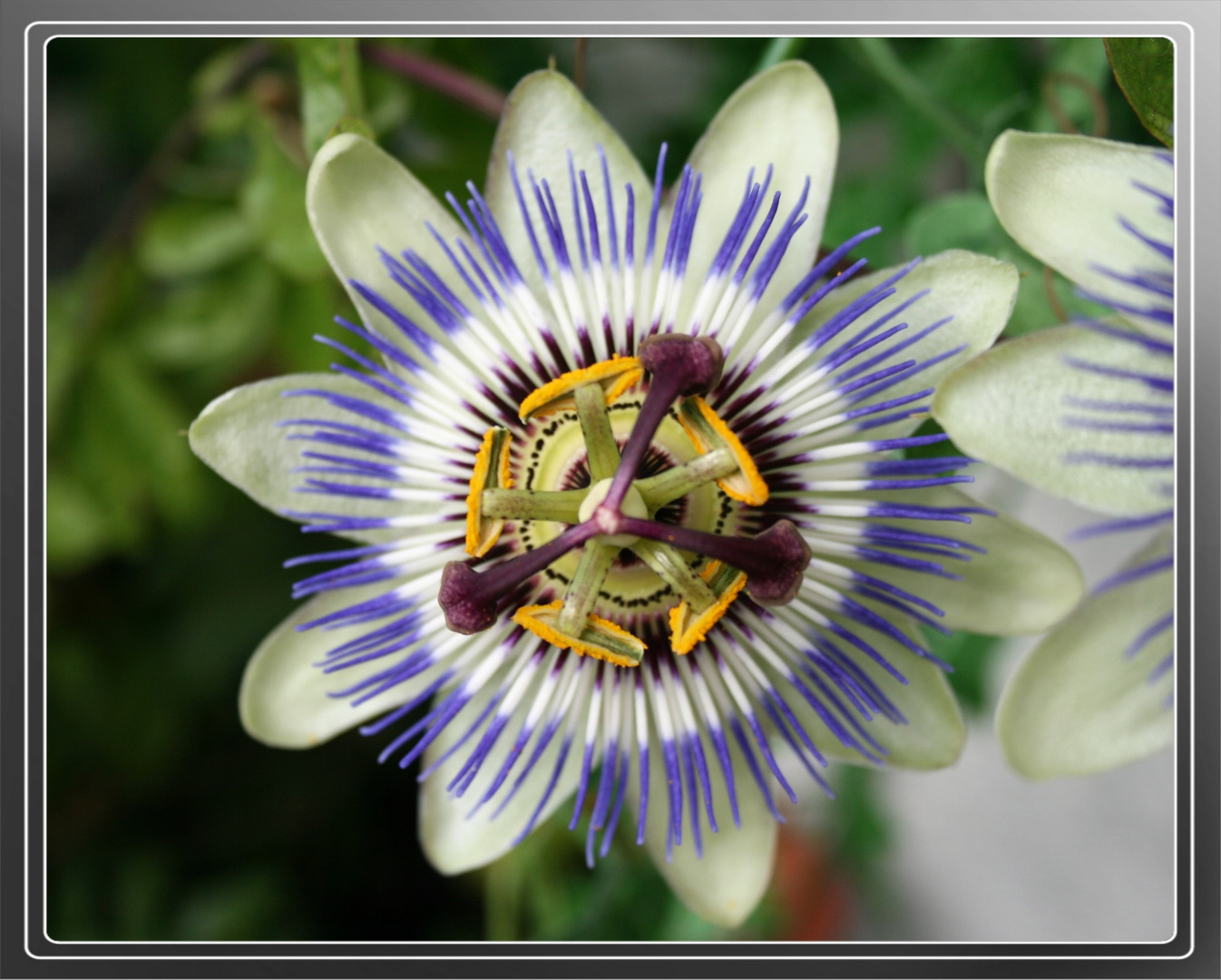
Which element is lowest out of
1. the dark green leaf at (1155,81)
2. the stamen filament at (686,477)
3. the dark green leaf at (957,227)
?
the stamen filament at (686,477)

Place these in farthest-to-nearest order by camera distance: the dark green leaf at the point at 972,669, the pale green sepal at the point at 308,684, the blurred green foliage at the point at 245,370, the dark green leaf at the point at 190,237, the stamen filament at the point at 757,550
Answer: the dark green leaf at the point at 190,237 < the dark green leaf at the point at 972,669 < the blurred green foliage at the point at 245,370 < the pale green sepal at the point at 308,684 < the stamen filament at the point at 757,550

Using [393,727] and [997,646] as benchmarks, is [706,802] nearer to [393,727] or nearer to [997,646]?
[997,646]

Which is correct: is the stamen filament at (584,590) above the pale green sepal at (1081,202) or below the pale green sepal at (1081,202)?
below

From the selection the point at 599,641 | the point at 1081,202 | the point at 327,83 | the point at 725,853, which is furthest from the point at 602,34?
the point at 725,853

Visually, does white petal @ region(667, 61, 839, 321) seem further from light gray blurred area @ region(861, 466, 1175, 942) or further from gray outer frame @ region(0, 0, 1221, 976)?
light gray blurred area @ region(861, 466, 1175, 942)

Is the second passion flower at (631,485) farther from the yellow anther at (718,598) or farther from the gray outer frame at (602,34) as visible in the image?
the gray outer frame at (602,34)

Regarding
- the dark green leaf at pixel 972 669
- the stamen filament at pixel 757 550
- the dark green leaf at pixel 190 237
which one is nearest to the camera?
the stamen filament at pixel 757 550

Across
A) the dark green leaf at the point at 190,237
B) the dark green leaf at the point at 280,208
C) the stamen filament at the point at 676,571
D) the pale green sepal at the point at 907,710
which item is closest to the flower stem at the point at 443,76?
the dark green leaf at the point at 280,208
